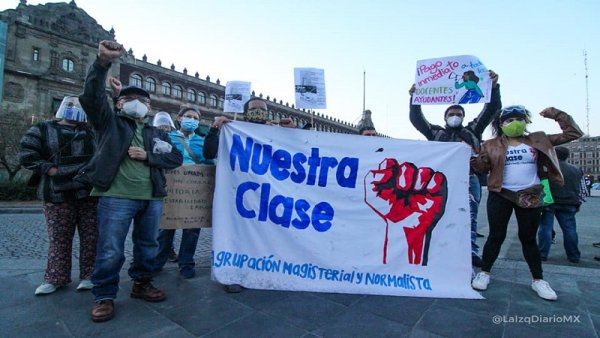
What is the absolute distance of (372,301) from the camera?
2.68 m

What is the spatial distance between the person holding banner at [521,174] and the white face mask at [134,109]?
3189 mm

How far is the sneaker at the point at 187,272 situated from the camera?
10.8 feet

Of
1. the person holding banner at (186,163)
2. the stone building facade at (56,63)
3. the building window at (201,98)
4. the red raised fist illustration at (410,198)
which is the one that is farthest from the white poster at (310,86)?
the building window at (201,98)

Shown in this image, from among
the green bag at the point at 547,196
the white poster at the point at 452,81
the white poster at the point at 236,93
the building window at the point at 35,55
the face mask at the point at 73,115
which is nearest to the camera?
the face mask at the point at 73,115

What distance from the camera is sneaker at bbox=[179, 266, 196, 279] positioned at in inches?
130

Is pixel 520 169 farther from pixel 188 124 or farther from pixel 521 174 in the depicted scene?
pixel 188 124

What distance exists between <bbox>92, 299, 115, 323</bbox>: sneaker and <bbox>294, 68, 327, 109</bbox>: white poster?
332cm

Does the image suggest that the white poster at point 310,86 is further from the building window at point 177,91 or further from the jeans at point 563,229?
the building window at point 177,91

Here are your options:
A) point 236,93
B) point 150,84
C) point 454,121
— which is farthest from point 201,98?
point 454,121

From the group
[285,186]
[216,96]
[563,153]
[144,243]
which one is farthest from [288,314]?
[216,96]

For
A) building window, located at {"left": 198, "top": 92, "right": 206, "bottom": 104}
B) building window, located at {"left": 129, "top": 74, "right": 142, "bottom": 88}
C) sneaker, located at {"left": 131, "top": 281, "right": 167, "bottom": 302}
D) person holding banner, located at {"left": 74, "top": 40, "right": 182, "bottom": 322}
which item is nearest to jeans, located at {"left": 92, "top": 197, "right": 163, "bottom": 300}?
person holding banner, located at {"left": 74, "top": 40, "right": 182, "bottom": 322}

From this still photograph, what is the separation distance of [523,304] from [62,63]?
43711 mm

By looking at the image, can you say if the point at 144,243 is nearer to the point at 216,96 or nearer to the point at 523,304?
the point at 523,304

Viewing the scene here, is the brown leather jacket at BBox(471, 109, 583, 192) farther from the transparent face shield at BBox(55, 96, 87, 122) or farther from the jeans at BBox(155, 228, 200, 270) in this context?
the transparent face shield at BBox(55, 96, 87, 122)
